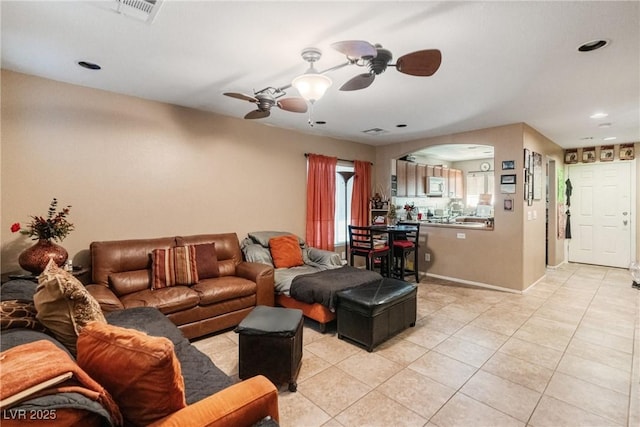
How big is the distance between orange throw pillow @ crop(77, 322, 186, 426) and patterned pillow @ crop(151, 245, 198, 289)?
2.13 m

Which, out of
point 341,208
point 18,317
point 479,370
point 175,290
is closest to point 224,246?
point 175,290

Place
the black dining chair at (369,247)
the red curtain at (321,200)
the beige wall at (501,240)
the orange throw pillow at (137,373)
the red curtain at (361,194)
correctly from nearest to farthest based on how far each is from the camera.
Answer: the orange throw pillow at (137,373) → the beige wall at (501,240) → the black dining chair at (369,247) → the red curtain at (321,200) → the red curtain at (361,194)

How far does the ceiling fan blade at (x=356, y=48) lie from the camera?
1.59 meters

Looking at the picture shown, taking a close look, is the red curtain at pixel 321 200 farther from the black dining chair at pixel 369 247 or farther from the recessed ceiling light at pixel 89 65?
the recessed ceiling light at pixel 89 65

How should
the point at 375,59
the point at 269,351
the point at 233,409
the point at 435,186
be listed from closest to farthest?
1. the point at 233,409
2. the point at 375,59
3. the point at 269,351
4. the point at 435,186

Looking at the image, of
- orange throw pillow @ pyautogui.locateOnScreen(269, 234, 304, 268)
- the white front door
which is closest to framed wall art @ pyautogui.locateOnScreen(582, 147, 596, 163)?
the white front door

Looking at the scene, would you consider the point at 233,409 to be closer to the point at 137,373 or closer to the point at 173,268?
the point at 137,373

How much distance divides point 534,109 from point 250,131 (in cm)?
370

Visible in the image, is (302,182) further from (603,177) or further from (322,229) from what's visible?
(603,177)

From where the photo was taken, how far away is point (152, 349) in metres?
1.01

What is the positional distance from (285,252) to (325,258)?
57 cm

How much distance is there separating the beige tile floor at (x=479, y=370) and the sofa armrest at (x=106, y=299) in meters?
0.85

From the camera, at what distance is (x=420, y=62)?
1816mm

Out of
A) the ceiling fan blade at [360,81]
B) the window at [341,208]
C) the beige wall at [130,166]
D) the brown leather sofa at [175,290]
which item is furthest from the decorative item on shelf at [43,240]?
the window at [341,208]
